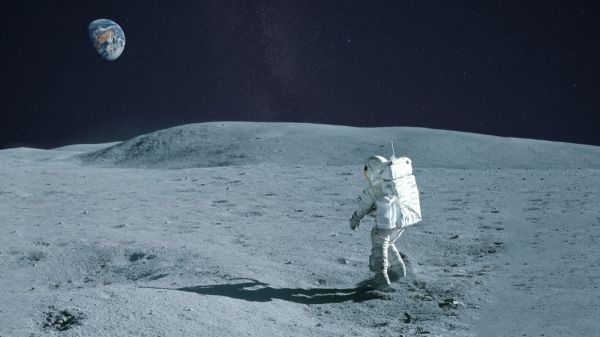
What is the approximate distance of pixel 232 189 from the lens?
988 centimetres

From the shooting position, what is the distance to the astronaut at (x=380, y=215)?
175 inches

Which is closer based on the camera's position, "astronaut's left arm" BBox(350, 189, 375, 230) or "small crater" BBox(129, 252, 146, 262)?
"astronaut's left arm" BBox(350, 189, 375, 230)

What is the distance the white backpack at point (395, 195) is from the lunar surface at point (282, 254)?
2.09 ft

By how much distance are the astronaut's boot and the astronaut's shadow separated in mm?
326

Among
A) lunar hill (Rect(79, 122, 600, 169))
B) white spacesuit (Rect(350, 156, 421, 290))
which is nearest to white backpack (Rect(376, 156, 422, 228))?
white spacesuit (Rect(350, 156, 421, 290))

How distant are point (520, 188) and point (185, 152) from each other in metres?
8.83

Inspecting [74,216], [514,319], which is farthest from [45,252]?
[514,319]

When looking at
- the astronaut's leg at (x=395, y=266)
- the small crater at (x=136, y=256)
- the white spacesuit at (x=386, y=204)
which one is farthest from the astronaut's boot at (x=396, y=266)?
the small crater at (x=136, y=256)

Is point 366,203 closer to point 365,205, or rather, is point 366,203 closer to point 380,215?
point 365,205

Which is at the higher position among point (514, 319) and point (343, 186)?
point (343, 186)

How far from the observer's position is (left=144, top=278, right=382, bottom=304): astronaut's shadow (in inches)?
170

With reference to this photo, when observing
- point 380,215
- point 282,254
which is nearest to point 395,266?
point 380,215

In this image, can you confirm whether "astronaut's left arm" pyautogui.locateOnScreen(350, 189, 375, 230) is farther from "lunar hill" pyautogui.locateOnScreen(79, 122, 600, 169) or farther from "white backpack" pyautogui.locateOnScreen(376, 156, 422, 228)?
"lunar hill" pyautogui.locateOnScreen(79, 122, 600, 169)

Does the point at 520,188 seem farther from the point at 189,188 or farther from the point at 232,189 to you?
the point at 189,188
